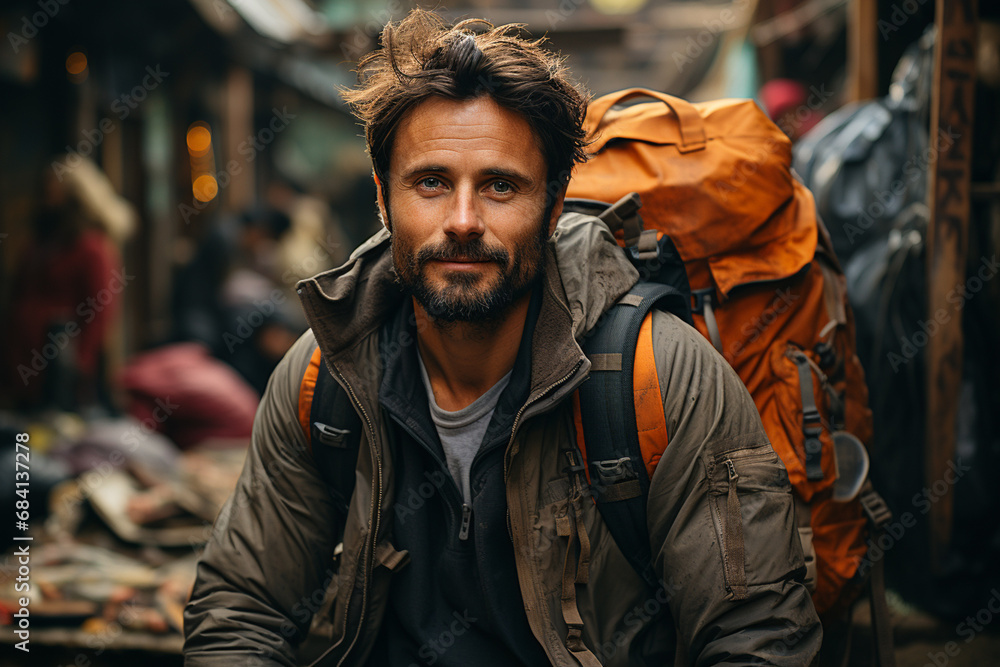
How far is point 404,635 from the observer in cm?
204

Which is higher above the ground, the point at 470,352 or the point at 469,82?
the point at 469,82

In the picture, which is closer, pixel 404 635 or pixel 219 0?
pixel 404 635

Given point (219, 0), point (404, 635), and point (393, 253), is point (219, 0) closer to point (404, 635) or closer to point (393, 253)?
point (393, 253)

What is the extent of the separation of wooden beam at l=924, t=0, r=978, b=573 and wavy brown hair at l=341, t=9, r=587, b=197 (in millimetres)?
1735

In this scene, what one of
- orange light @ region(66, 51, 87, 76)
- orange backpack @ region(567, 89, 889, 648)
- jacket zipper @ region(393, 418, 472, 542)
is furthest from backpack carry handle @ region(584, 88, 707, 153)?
orange light @ region(66, 51, 87, 76)

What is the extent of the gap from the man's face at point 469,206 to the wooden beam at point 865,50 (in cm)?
307

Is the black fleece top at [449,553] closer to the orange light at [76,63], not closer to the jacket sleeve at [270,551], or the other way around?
the jacket sleeve at [270,551]

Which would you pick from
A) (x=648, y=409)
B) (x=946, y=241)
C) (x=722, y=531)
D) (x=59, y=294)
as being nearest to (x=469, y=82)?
(x=648, y=409)

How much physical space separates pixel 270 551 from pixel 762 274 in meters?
1.53

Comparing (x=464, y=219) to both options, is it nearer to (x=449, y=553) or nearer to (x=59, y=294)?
(x=449, y=553)

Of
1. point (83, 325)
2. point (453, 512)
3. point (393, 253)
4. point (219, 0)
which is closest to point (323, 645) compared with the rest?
point (453, 512)

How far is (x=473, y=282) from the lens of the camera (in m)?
1.97

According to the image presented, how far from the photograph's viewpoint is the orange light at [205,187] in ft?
35.1

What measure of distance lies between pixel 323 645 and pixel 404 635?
43.0 inches
